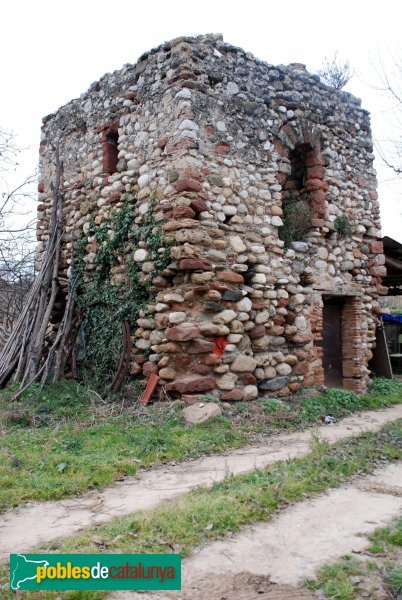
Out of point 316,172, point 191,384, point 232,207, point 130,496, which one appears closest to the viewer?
point 130,496

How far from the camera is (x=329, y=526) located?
3.36 meters

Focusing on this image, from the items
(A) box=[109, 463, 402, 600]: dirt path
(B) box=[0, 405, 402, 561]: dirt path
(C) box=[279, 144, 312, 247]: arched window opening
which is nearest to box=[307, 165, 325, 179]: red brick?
(C) box=[279, 144, 312, 247]: arched window opening

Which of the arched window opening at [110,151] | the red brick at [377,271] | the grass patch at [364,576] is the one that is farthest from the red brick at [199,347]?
the red brick at [377,271]

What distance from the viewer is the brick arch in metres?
8.61

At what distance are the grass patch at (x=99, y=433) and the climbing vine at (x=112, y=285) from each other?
585 mm

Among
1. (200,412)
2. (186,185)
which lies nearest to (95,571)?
(200,412)

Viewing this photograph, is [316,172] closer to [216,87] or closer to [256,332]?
[216,87]

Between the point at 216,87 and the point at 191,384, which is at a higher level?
the point at 216,87

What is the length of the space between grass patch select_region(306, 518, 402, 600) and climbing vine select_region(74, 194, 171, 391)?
187 inches

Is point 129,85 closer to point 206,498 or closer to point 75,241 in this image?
point 75,241

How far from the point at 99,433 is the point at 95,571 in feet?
9.86

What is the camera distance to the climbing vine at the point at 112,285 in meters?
7.32

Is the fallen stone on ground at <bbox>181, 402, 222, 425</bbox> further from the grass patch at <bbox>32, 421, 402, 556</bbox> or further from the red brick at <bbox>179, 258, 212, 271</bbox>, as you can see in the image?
the red brick at <bbox>179, 258, 212, 271</bbox>

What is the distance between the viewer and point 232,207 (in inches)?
291
